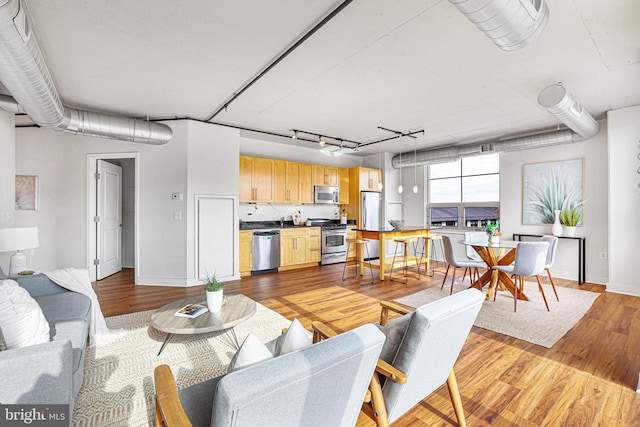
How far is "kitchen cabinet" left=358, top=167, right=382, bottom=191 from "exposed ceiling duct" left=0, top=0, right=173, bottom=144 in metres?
4.39

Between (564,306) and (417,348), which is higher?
(417,348)

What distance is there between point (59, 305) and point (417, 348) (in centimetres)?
277

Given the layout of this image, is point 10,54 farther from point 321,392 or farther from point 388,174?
point 388,174

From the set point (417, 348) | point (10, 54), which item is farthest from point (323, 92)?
point (417, 348)

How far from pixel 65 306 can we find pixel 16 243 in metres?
1.38

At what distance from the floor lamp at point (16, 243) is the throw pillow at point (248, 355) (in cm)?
332

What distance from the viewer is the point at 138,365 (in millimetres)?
2393

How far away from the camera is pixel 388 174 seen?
25.6 ft

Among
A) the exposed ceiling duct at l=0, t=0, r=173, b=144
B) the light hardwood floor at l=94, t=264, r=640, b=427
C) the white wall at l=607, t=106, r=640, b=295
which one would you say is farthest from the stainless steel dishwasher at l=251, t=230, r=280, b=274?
the white wall at l=607, t=106, r=640, b=295

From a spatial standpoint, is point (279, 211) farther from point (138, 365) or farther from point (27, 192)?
point (138, 365)

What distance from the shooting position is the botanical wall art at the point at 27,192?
484 centimetres

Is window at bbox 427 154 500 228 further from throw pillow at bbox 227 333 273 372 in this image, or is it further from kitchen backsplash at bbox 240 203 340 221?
throw pillow at bbox 227 333 273 372

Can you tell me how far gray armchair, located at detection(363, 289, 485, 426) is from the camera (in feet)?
4.23

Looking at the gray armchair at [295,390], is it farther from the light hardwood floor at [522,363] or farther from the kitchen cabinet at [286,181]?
the kitchen cabinet at [286,181]
